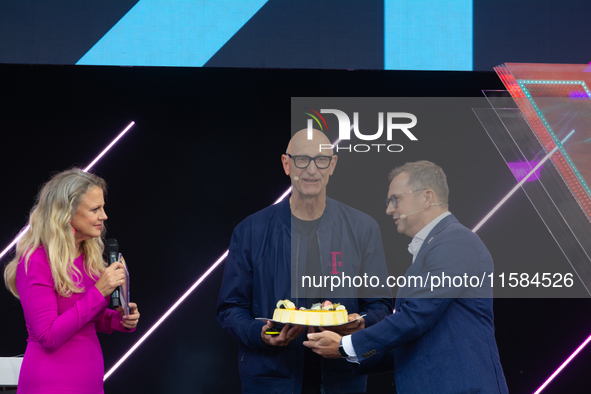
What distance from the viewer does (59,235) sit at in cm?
207

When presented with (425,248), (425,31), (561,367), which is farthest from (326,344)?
(561,367)

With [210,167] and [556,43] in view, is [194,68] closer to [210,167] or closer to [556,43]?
[210,167]

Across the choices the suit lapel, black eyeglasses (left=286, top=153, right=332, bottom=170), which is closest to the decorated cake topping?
the suit lapel

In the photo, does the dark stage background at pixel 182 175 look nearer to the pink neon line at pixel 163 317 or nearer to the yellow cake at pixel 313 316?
the pink neon line at pixel 163 317

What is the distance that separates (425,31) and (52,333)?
285 centimetres

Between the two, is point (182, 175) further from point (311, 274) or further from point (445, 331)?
point (445, 331)

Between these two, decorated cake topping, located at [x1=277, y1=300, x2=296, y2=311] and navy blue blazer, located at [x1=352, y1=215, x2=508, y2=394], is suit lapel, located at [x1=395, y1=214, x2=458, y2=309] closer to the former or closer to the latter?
navy blue blazer, located at [x1=352, y1=215, x2=508, y2=394]

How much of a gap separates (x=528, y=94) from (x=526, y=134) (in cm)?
32

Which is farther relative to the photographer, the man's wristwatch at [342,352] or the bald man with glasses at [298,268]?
the bald man with glasses at [298,268]

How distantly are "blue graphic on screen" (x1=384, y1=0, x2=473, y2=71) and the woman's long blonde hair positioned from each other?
7.30ft

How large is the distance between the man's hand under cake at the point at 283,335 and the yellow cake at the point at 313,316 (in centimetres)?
4

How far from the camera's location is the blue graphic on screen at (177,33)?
3480 mm

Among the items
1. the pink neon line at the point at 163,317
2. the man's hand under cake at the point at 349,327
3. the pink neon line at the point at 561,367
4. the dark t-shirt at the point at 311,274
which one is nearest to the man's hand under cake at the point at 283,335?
the man's hand under cake at the point at 349,327

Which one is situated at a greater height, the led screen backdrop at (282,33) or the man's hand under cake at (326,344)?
the led screen backdrop at (282,33)
